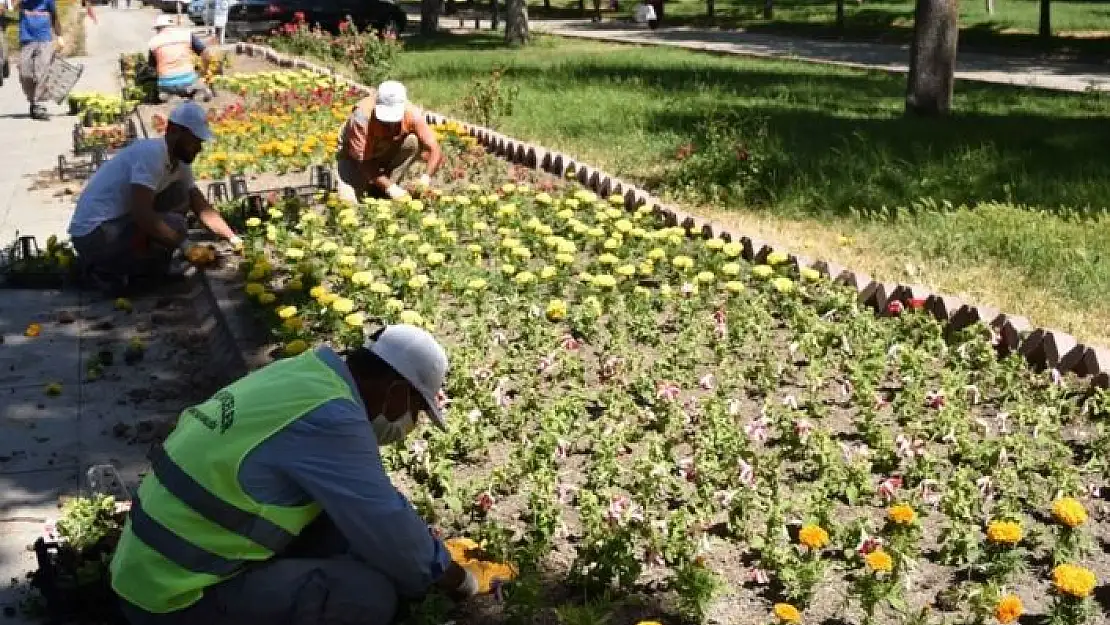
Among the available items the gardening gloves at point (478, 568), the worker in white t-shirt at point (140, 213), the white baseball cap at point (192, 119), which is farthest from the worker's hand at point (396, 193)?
the gardening gloves at point (478, 568)

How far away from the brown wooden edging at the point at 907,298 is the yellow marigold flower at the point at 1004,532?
162 centimetres

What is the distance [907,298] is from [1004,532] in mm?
2554

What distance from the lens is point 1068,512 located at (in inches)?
159

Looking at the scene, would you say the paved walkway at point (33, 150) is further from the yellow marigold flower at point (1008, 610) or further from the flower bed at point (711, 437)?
the yellow marigold flower at point (1008, 610)

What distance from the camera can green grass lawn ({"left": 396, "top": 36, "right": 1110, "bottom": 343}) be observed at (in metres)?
7.25

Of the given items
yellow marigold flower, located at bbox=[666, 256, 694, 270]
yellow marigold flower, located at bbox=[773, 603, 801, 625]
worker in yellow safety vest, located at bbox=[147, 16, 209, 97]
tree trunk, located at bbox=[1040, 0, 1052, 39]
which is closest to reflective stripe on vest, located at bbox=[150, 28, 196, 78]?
worker in yellow safety vest, located at bbox=[147, 16, 209, 97]

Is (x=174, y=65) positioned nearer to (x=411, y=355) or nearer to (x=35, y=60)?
(x=35, y=60)

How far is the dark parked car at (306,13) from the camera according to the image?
2881 centimetres

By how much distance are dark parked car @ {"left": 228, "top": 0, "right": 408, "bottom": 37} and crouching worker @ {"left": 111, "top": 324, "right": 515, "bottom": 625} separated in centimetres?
2569

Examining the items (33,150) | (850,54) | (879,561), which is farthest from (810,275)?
(850,54)

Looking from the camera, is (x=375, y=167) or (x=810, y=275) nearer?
(x=810, y=275)

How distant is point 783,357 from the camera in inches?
236

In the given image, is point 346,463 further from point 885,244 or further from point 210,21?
point 210,21

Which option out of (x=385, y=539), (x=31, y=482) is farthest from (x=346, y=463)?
(x=31, y=482)
